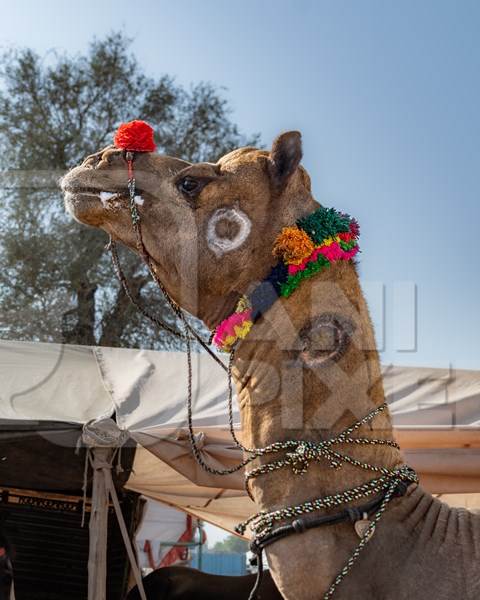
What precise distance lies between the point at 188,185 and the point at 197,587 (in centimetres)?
499

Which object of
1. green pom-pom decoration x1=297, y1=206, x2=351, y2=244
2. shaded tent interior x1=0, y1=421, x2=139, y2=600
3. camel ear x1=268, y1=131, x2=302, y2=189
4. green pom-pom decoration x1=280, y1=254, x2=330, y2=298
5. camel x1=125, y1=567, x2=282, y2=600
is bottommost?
camel x1=125, y1=567, x2=282, y2=600

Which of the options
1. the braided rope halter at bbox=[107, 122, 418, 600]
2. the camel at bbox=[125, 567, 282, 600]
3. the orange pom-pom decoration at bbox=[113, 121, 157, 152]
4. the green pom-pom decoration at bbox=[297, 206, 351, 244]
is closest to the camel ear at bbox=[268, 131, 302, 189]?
the green pom-pom decoration at bbox=[297, 206, 351, 244]

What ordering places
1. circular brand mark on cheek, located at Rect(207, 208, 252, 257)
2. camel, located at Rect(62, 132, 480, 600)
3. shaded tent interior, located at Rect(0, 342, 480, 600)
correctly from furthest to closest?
shaded tent interior, located at Rect(0, 342, 480, 600), circular brand mark on cheek, located at Rect(207, 208, 252, 257), camel, located at Rect(62, 132, 480, 600)

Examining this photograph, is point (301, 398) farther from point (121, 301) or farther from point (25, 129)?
point (25, 129)

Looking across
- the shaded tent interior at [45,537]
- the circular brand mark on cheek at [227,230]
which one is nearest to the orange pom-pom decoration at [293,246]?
the circular brand mark on cheek at [227,230]

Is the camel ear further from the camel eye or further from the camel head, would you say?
the camel eye

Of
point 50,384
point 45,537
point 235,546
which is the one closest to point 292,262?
point 50,384

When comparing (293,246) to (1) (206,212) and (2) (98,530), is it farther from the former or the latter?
(2) (98,530)

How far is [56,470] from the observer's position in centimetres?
605

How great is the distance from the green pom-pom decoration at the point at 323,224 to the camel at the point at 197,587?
4.66 m

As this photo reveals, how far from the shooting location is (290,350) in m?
2.64

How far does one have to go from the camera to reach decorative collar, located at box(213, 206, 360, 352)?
271 centimetres

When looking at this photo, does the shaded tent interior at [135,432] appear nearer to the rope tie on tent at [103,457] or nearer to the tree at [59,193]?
the rope tie on tent at [103,457]

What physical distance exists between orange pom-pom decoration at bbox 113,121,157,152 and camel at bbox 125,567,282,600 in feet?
15.7
